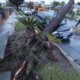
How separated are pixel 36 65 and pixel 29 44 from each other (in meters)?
1.34

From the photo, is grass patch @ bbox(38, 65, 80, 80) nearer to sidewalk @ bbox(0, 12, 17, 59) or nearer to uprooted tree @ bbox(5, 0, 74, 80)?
uprooted tree @ bbox(5, 0, 74, 80)

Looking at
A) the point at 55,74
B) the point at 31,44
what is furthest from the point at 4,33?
the point at 55,74

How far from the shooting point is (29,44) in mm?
7770

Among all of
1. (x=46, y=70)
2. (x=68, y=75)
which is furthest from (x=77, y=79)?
(x=46, y=70)

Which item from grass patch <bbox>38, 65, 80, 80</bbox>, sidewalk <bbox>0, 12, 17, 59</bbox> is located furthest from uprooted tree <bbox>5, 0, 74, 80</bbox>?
sidewalk <bbox>0, 12, 17, 59</bbox>

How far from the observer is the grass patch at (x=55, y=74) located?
19.9ft

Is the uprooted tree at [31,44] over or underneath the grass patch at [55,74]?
over

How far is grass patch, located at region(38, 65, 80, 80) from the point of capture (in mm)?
6074

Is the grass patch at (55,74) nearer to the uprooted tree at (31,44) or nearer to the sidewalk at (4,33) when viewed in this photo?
the uprooted tree at (31,44)

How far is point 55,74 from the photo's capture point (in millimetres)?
6266

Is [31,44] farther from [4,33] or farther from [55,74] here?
[55,74]

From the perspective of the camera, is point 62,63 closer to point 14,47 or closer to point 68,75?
point 68,75

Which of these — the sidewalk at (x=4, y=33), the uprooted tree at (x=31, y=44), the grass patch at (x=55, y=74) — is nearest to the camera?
the sidewalk at (x=4, y=33)

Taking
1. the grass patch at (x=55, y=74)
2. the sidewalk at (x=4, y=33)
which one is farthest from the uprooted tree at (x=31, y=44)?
the sidewalk at (x=4, y=33)
